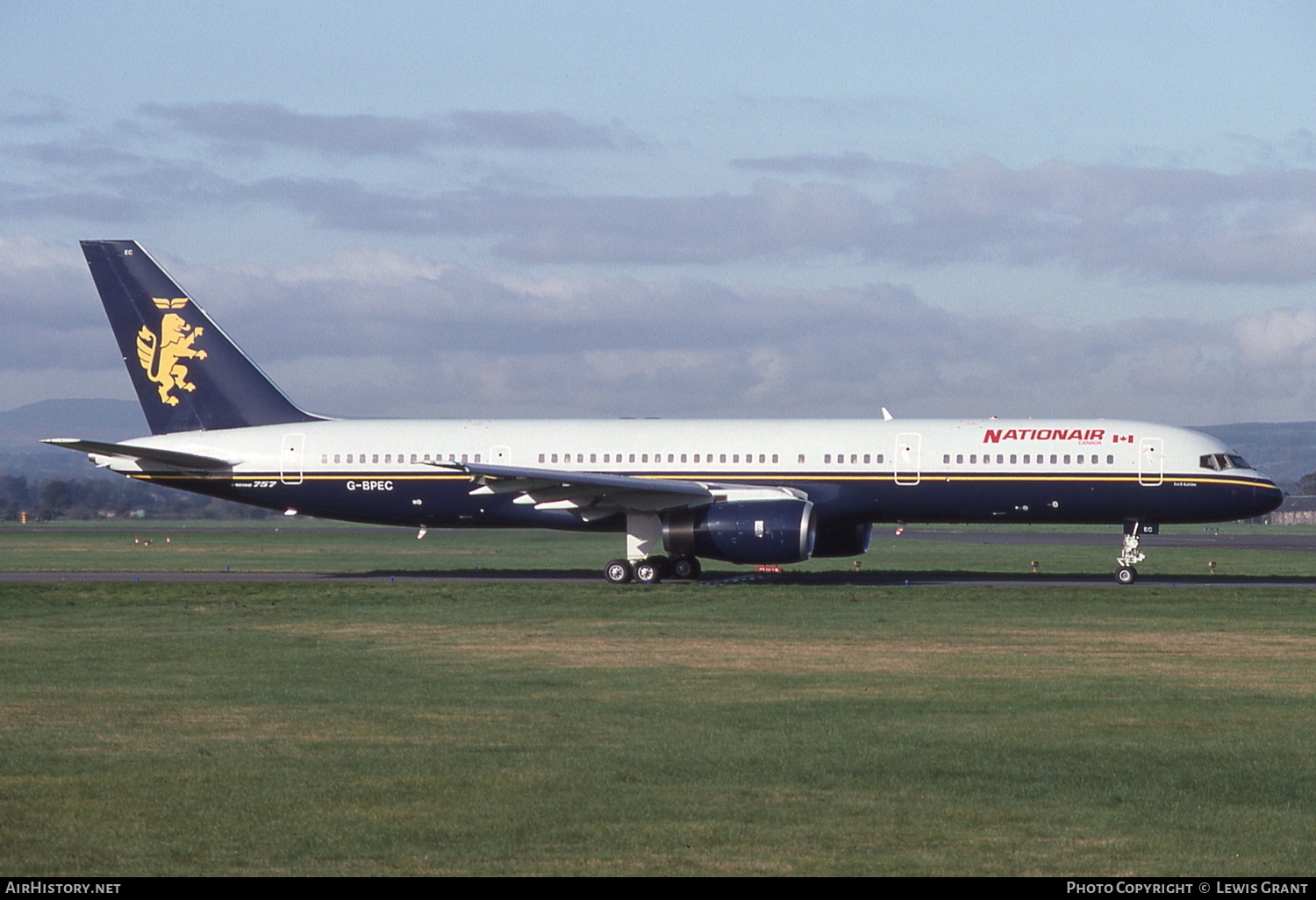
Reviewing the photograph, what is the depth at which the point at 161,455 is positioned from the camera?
130 feet

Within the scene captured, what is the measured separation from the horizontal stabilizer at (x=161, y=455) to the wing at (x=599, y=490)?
726 centimetres

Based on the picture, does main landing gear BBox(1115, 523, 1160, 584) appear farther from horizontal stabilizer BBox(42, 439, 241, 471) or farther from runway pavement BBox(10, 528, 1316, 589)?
horizontal stabilizer BBox(42, 439, 241, 471)

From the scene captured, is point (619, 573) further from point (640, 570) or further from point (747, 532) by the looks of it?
point (747, 532)

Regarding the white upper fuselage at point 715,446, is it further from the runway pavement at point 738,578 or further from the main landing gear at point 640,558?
the runway pavement at point 738,578

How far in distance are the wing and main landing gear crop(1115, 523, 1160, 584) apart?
27.6ft

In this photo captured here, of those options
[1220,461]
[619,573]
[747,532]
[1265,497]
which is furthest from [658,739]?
[1265,497]

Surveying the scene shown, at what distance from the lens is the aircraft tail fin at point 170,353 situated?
136 ft

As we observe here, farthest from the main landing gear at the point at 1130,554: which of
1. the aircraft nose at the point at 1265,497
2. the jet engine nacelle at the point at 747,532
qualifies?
the jet engine nacelle at the point at 747,532

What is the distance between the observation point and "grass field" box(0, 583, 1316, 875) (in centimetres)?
1055

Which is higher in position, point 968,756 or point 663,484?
point 663,484

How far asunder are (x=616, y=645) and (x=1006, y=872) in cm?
1390
